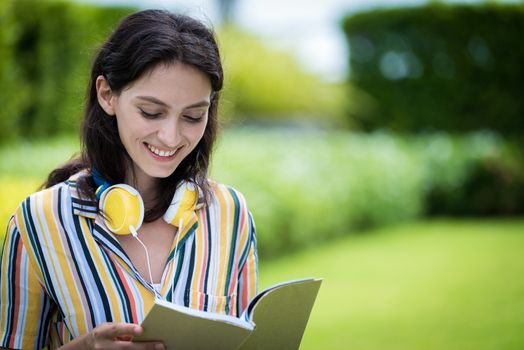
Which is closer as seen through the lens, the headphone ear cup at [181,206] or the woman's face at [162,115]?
the woman's face at [162,115]

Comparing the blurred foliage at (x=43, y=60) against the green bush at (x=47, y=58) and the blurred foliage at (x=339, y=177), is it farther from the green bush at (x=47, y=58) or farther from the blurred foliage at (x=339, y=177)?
the blurred foliage at (x=339, y=177)

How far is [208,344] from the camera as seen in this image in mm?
1515

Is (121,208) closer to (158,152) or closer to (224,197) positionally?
(158,152)

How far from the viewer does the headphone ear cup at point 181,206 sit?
1.72 m

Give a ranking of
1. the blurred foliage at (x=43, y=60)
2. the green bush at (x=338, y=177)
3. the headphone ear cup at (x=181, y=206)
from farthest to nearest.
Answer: the blurred foliage at (x=43, y=60), the green bush at (x=338, y=177), the headphone ear cup at (x=181, y=206)

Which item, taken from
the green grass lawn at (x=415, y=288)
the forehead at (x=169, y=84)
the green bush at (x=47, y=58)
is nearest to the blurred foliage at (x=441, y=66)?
the green grass lawn at (x=415, y=288)

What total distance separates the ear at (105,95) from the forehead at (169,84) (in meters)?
0.09

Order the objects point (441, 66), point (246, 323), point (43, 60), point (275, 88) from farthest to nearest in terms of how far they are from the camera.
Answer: point (275, 88) < point (441, 66) < point (43, 60) < point (246, 323)

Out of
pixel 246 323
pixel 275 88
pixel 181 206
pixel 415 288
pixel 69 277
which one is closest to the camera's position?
pixel 246 323

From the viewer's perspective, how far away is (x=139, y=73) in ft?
5.30

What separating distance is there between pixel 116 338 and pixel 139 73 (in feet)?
1.94

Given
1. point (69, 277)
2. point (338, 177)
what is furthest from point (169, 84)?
point (338, 177)

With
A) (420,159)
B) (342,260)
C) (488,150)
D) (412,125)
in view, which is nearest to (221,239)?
(342,260)

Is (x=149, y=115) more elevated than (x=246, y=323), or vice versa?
(x=149, y=115)
